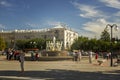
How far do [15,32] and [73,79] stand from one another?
169377mm

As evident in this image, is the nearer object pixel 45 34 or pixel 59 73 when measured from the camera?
pixel 59 73

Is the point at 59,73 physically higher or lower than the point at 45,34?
lower

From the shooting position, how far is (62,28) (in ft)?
587

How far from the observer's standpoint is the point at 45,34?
180375mm

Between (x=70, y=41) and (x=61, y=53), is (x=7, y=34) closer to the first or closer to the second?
(x=70, y=41)

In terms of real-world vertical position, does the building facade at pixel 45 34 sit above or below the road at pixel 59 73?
above

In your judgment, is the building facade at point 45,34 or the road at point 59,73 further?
the building facade at point 45,34

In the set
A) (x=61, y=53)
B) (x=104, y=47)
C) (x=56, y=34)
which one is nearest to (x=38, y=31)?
(x=56, y=34)

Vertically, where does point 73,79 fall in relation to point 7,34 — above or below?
below

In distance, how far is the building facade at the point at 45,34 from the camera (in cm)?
17831

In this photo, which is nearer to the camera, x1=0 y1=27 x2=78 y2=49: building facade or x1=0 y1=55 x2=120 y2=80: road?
x1=0 y1=55 x2=120 y2=80: road

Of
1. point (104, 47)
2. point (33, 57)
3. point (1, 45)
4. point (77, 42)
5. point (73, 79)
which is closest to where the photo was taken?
point (73, 79)

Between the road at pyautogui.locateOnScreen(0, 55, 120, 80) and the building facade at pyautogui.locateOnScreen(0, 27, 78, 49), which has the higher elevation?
the building facade at pyautogui.locateOnScreen(0, 27, 78, 49)

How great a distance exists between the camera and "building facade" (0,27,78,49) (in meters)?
178
